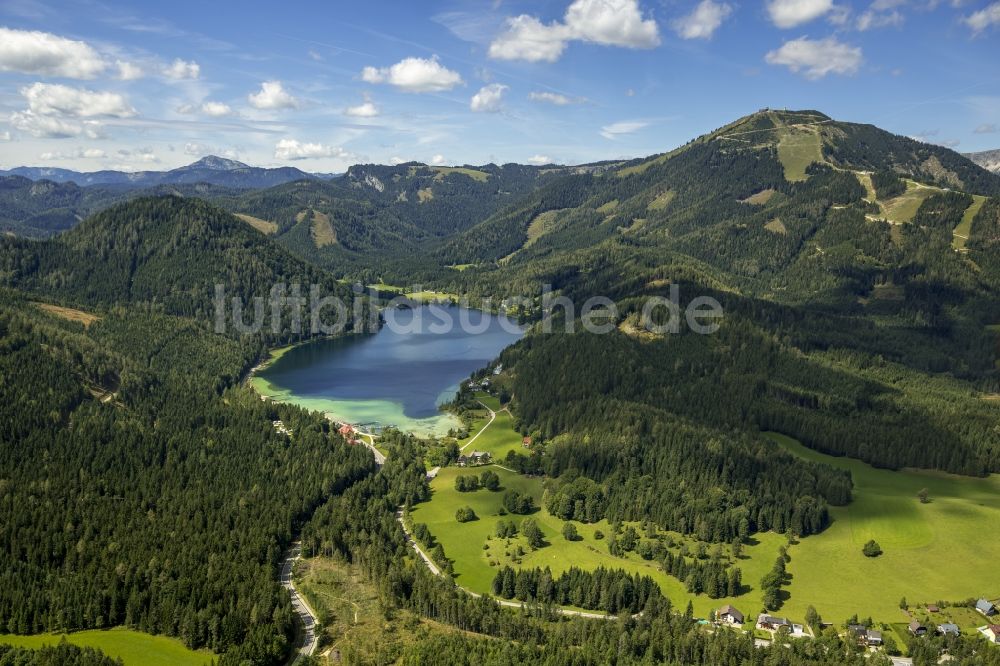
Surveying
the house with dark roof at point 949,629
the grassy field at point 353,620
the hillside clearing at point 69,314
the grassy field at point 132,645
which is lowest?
the grassy field at point 132,645

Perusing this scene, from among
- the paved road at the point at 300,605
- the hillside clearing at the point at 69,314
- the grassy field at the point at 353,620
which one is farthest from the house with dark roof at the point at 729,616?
the hillside clearing at the point at 69,314

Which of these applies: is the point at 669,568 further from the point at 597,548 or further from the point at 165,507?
the point at 165,507

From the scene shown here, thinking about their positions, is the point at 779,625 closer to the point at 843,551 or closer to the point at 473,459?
the point at 843,551

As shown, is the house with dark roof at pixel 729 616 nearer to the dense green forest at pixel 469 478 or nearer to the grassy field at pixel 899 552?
the dense green forest at pixel 469 478

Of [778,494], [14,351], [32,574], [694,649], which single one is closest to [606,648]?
[694,649]

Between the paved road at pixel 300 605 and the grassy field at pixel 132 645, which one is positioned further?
the paved road at pixel 300 605

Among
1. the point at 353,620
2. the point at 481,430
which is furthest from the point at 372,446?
the point at 353,620

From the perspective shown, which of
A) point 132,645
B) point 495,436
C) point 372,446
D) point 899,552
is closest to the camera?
point 132,645
